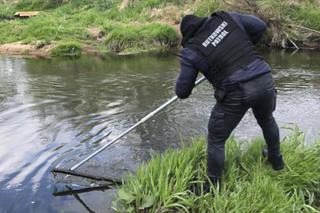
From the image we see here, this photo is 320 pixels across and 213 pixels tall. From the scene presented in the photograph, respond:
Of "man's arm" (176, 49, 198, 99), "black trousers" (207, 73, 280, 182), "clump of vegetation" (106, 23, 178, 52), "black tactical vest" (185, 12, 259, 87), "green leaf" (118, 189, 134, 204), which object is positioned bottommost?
"clump of vegetation" (106, 23, 178, 52)

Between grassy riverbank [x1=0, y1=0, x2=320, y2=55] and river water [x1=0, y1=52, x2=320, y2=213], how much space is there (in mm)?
4011

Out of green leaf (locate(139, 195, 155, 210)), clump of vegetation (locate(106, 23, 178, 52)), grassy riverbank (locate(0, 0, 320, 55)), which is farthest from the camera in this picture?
clump of vegetation (locate(106, 23, 178, 52))

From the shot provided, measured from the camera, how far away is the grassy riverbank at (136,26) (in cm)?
1653

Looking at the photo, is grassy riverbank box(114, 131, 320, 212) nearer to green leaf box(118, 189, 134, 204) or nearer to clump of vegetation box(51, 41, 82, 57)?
green leaf box(118, 189, 134, 204)

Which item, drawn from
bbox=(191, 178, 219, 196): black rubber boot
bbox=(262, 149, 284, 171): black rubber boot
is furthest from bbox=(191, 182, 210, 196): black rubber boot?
bbox=(262, 149, 284, 171): black rubber boot

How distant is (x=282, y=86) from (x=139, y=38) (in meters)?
8.56

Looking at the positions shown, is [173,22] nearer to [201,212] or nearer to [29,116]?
[29,116]

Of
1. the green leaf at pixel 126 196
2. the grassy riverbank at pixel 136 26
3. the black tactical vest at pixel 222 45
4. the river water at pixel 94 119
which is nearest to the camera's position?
the black tactical vest at pixel 222 45

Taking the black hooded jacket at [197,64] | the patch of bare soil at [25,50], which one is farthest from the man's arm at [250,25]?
the patch of bare soil at [25,50]

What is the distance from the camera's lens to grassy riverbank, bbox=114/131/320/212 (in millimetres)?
3761

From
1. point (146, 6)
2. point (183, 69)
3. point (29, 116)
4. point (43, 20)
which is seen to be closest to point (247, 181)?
point (183, 69)

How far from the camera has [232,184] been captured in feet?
13.1

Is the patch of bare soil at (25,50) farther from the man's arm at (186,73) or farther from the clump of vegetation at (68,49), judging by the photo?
the man's arm at (186,73)

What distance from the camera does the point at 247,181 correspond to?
13.3 feet
